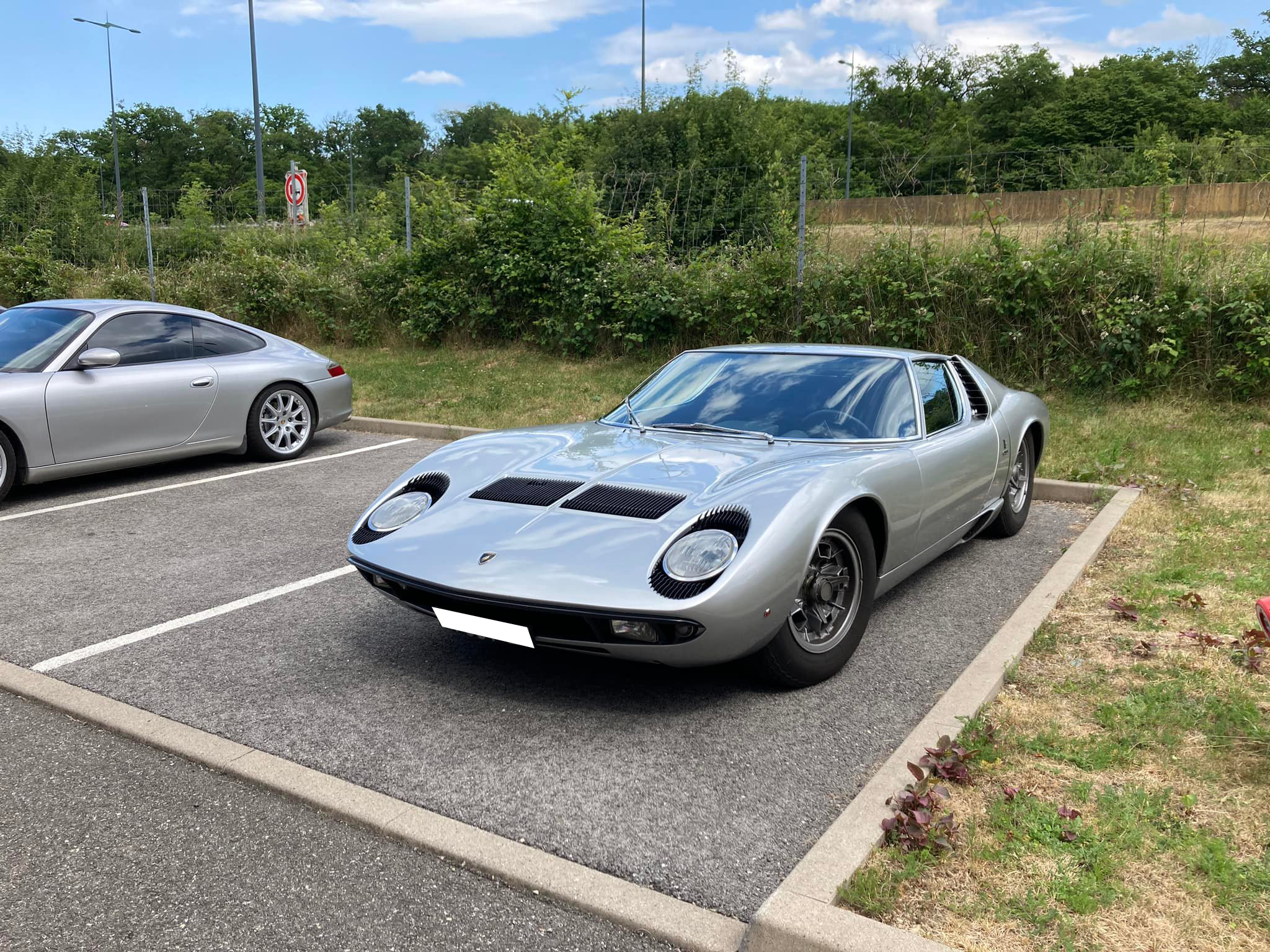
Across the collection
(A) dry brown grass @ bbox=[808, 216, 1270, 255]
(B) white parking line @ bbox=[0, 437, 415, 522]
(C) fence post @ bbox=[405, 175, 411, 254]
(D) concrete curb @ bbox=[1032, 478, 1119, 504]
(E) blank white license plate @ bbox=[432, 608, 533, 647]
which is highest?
(C) fence post @ bbox=[405, 175, 411, 254]

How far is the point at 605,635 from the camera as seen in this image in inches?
127

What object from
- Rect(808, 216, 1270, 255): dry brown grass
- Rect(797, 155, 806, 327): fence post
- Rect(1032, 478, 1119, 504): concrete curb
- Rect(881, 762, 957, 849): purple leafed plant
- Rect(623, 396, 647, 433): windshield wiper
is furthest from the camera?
Rect(797, 155, 806, 327): fence post

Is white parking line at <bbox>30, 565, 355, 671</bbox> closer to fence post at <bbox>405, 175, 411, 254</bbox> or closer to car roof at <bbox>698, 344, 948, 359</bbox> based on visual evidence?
car roof at <bbox>698, 344, 948, 359</bbox>

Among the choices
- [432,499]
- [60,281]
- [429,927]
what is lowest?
[429,927]

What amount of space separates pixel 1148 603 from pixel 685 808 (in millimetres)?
2769

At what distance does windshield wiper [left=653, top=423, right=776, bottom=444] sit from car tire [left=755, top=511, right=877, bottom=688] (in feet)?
2.17

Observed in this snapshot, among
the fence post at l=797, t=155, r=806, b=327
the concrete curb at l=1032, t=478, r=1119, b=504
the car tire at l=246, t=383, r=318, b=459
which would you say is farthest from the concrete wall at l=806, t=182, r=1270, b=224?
the car tire at l=246, t=383, r=318, b=459

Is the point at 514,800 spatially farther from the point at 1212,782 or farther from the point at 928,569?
the point at 928,569

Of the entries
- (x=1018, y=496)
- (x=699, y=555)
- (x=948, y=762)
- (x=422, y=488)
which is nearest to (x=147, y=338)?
(x=422, y=488)

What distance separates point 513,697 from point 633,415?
169 cm

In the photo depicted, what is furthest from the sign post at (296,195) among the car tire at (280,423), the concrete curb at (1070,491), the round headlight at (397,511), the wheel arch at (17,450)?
the round headlight at (397,511)

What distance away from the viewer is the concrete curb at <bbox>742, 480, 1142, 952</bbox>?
7.32 feet

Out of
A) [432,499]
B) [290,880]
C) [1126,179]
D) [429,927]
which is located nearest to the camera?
[429,927]

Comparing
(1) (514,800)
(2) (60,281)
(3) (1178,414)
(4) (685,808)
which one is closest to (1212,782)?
(4) (685,808)
